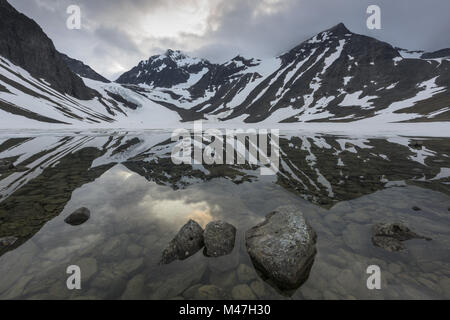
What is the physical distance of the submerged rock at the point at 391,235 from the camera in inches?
240

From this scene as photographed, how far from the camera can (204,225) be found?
7.63m

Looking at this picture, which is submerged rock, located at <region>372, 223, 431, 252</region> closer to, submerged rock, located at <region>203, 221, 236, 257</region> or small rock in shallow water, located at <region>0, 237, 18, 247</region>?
submerged rock, located at <region>203, 221, 236, 257</region>

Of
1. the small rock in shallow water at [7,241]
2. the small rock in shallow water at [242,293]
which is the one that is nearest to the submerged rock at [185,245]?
the small rock in shallow water at [242,293]

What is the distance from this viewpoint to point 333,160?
17484 mm

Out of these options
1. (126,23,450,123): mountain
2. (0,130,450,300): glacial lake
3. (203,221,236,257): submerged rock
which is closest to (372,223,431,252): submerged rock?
(0,130,450,300): glacial lake

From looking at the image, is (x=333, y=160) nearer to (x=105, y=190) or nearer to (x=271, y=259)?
(x=271, y=259)

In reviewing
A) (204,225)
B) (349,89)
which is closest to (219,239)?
(204,225)

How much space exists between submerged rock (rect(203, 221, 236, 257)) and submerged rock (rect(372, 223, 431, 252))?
459 cm

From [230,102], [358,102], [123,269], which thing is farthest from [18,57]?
[358,102]

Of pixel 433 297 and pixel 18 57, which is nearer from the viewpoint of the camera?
pixel 433 297

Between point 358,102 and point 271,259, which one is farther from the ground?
point 358,102

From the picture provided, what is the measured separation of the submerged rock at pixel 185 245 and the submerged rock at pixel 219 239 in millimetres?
260
